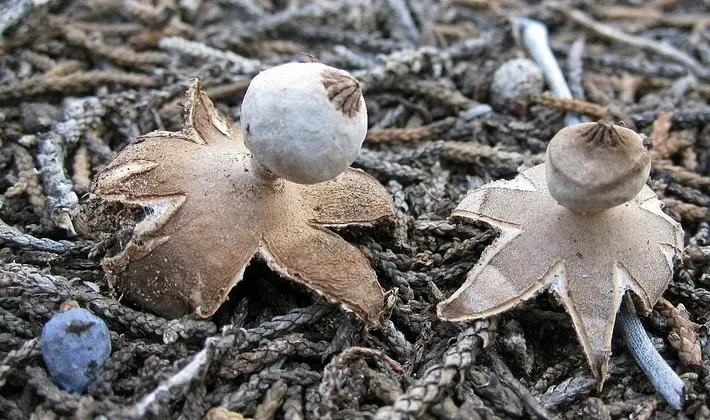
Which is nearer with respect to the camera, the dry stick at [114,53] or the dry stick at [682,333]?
the dry stick at [682,333]

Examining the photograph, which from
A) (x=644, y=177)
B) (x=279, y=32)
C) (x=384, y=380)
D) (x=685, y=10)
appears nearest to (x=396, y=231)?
(x=384, y=380)

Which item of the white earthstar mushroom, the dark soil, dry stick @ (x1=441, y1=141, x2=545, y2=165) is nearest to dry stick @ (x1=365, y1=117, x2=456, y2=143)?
the dark soil

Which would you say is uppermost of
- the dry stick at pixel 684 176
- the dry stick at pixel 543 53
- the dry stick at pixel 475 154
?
the dry stick at pixel 543 53

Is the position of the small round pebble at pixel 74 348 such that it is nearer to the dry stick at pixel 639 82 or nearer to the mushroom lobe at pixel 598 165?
the mushroom lobe at pixel 598 165

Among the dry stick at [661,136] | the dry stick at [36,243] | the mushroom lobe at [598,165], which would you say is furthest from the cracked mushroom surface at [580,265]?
the dry stick at [36,243]

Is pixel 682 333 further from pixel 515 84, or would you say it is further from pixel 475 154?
pixel 515 84

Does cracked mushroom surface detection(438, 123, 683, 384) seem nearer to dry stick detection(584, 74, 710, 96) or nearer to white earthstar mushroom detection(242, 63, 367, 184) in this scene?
white earthstar mushroom detection(242, 63, 367, 184)

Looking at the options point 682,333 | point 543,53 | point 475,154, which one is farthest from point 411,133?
point 682,333
